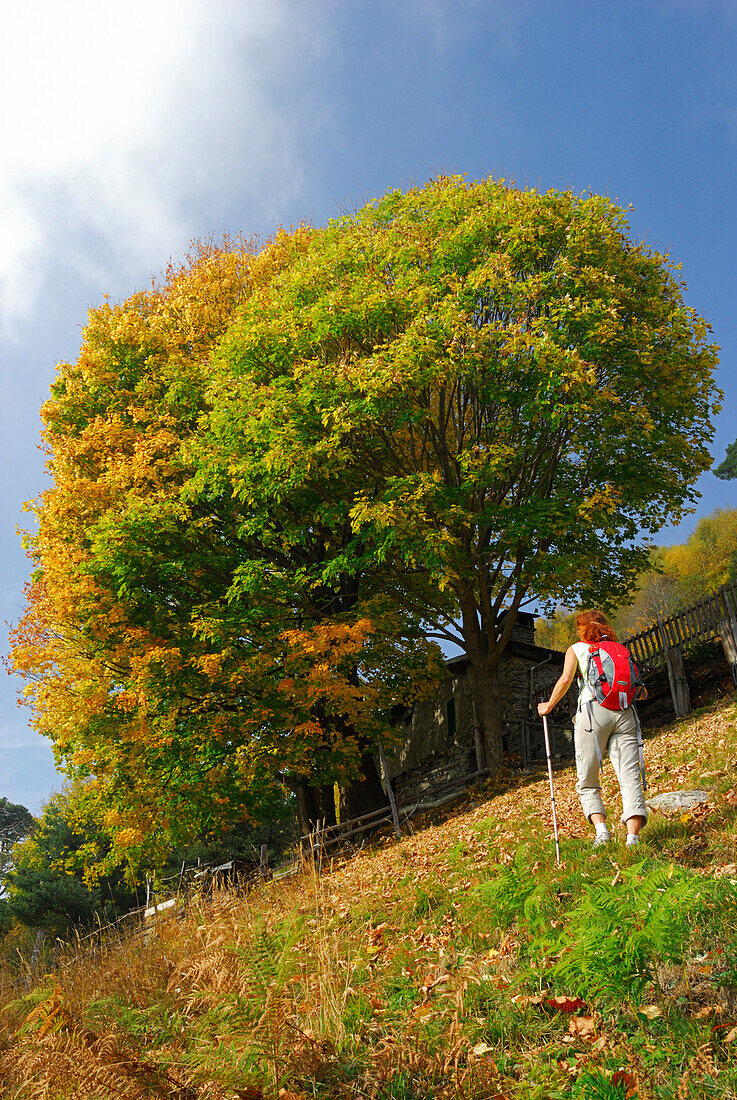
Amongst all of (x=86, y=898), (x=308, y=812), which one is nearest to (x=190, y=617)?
(x=308, y=812)

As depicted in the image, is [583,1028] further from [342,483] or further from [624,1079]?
[342,483]

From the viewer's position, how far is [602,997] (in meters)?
3.80

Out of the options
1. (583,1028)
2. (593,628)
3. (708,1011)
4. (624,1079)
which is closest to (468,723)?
(593,628)

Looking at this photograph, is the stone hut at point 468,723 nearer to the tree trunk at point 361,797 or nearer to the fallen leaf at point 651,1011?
the tree trunk at point 361,797

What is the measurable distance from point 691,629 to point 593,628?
44.0ft

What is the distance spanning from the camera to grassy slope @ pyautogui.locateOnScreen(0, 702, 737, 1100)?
3.51 metres

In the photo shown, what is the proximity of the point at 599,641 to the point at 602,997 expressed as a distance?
10.8ft

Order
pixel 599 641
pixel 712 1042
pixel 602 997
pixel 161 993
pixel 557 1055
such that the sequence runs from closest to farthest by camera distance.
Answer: pixel 712 1042 < pixel 557 1055 < pixel 602 997 < pixel 161 993 < pixel 599 641

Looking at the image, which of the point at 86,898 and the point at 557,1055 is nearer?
the point at 557,1055

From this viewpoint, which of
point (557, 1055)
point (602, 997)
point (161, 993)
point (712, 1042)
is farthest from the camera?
point (161, 993)

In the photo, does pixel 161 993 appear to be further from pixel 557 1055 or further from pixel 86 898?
pixel 86 898

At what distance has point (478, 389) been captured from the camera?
48.9 ft

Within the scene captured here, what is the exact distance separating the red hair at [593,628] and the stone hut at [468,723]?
489 inches

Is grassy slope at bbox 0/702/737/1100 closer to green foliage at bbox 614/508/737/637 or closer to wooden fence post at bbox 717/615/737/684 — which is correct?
wooden fence post at bbox 717/615/737/684
